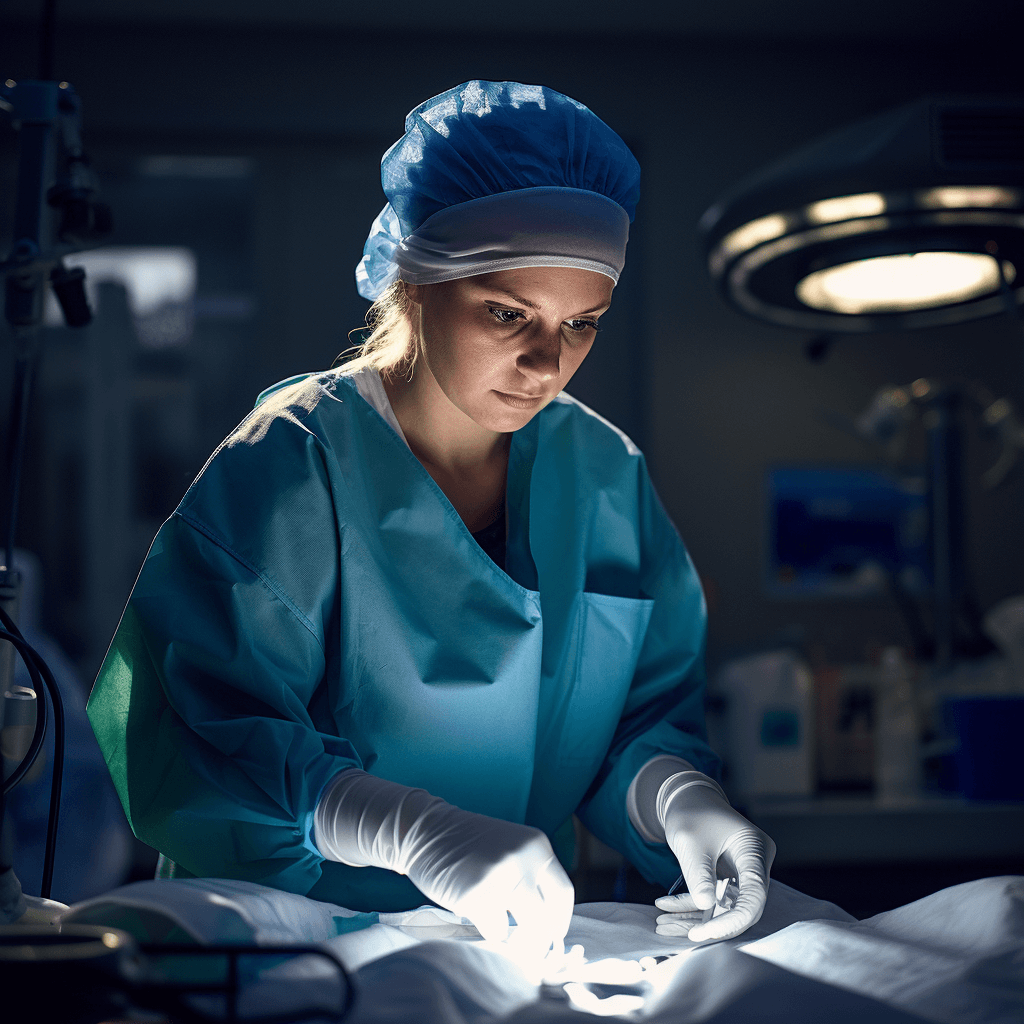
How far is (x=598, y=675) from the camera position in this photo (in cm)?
100

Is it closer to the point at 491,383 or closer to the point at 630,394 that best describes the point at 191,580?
the point at 491,383

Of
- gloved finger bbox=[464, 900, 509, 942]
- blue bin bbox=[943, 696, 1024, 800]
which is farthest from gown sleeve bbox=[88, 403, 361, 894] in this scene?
blue bin bbox=[943, 696, 1024, 800]

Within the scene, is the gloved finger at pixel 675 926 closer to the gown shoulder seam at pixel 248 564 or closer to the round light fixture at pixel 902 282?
the gown shoulder seam at pixel 248 564

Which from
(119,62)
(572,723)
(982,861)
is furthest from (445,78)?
(982,861)

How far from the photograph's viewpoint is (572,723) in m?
0.99

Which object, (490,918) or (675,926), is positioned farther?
(675,926)

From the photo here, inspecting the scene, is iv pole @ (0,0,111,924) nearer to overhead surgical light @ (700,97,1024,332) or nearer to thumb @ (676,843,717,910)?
thumb @ (676,843,717,910)

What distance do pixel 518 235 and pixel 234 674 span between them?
1.51ft

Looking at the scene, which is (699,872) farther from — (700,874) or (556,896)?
(556,896)

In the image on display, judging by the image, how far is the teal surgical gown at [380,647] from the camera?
0.77 meters

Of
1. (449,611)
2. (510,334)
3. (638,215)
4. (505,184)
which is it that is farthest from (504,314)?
(638,215)

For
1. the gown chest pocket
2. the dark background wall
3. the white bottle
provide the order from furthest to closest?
the dark background wall
the white bottle
the gown chest pocket

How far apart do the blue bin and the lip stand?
1354 millimetres

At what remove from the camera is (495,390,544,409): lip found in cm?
93
